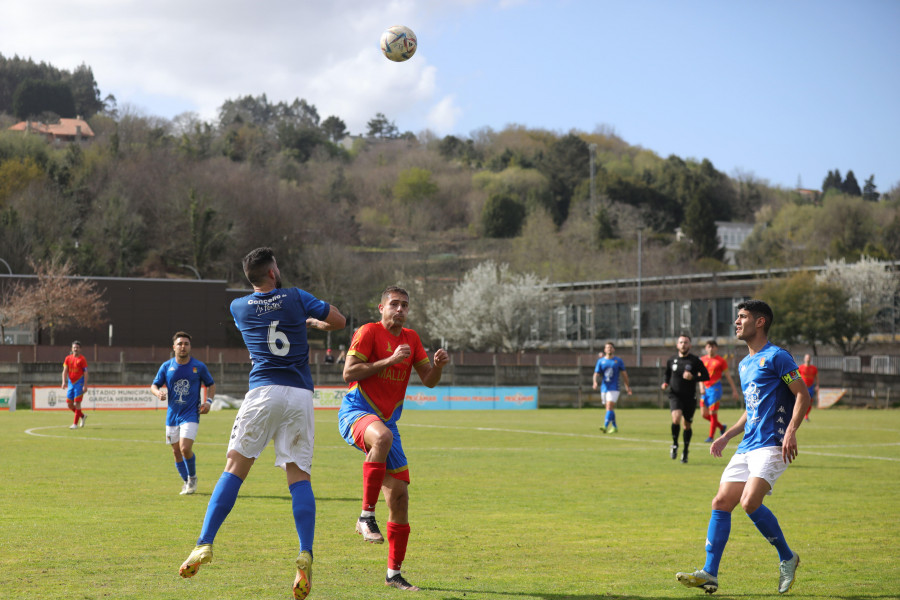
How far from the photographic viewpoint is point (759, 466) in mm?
7445

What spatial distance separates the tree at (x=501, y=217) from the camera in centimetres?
13938

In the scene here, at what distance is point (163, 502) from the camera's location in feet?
40.4

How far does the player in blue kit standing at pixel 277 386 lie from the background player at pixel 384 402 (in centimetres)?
76

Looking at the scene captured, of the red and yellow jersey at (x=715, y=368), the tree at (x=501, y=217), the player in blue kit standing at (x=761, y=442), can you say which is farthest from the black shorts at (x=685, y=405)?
the tree at (x=501, y=217)

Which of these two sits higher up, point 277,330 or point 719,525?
point 277,330

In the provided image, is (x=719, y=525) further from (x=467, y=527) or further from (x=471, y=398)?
(x=471, y=398)

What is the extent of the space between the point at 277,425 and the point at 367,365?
1195 mm

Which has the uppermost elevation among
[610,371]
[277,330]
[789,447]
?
[277,330]

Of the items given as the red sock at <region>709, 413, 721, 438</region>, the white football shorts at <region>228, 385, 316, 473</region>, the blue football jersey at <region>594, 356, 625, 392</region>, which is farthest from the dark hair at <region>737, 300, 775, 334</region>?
the blue football jersey at <region>594, 356, 625, 392</region>

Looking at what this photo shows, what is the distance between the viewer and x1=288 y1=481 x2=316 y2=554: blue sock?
669cm

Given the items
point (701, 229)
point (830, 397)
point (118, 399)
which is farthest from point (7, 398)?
point (701, 229)

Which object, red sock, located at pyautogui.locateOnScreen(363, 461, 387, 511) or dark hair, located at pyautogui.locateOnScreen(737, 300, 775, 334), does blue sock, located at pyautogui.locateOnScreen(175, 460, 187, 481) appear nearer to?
red sock, located at pyautogui.locateOnScreen(363, 461, 387, 511)

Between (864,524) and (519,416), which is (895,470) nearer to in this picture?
(864,524)

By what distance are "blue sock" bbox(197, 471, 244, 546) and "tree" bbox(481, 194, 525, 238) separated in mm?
133206
